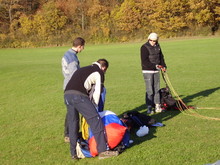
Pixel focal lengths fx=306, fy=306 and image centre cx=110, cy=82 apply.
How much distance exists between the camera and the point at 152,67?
8.20 metres

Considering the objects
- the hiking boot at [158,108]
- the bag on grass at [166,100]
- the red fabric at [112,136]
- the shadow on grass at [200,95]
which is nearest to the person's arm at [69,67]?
the red fabric at [112,136]

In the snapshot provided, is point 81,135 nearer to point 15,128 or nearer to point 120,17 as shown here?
point 15,128

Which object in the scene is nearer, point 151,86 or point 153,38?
point 153,38

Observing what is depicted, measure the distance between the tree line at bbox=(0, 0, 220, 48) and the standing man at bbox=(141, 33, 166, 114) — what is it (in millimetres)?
44486

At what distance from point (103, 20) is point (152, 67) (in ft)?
181

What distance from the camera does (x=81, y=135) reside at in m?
5.82

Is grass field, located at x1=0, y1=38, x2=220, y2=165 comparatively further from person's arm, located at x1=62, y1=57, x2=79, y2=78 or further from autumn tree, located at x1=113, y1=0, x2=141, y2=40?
autumn tree, located at x1=113, y1=0, x2=141, y2=40

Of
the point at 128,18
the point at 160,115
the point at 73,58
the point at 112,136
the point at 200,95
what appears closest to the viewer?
the point at 112,136

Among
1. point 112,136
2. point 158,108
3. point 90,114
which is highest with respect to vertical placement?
point 90,114

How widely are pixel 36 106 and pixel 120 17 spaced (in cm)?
5111

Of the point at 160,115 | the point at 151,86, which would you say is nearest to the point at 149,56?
the point at 151,86

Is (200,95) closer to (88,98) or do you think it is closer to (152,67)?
(152,67)

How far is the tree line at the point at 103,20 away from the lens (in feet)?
175

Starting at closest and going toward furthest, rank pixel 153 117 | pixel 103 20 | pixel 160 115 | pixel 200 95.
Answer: pixel 153 117 < pixel 160 115 < pixel 200 95 < pixel 103 20
